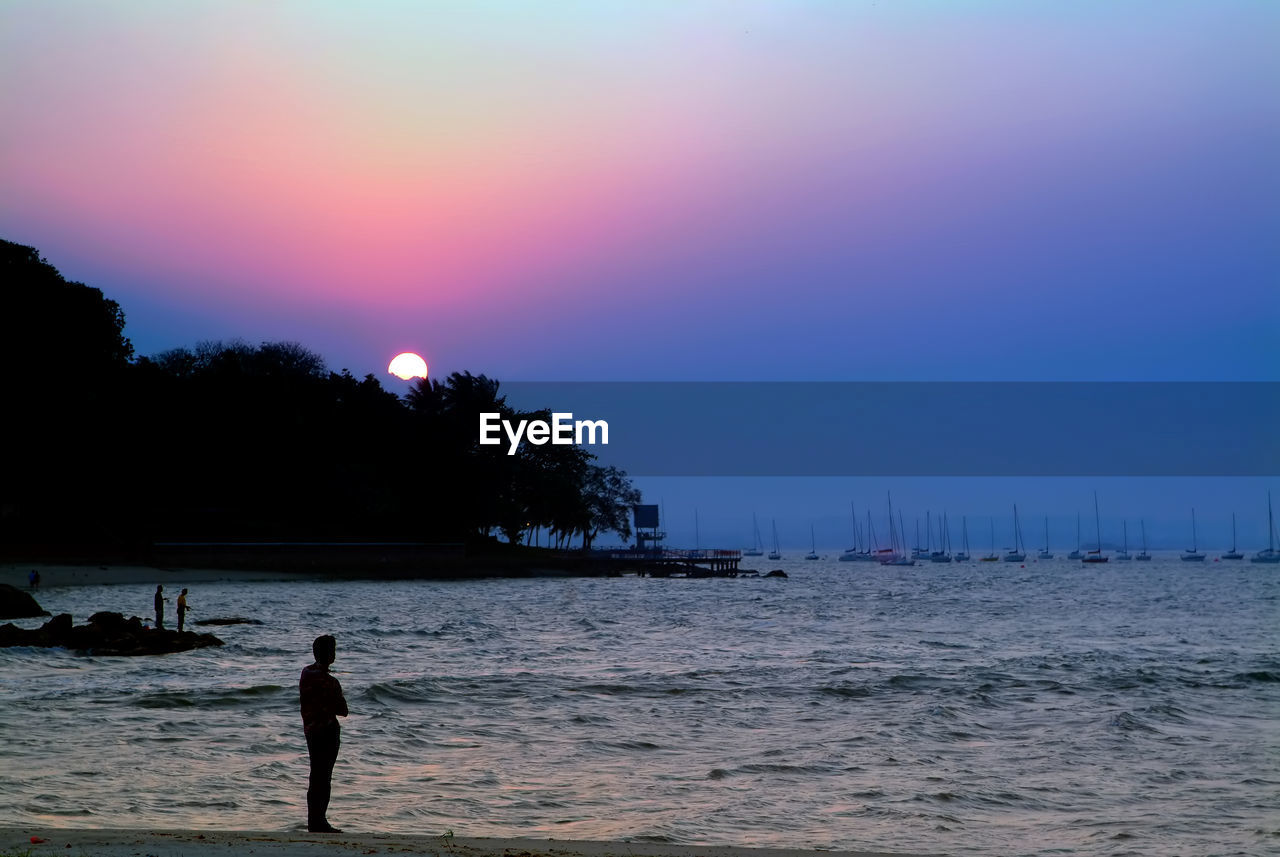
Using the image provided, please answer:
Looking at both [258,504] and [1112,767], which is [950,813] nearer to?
[1112,767]

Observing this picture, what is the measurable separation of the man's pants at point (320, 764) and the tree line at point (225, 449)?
224 feet

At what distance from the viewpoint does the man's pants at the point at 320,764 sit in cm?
1100

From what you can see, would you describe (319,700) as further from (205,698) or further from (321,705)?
(205,698)

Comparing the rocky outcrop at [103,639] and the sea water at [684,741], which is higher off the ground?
the rocky outcrop at [103,639]

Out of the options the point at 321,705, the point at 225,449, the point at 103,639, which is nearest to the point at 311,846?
the point at 321,705

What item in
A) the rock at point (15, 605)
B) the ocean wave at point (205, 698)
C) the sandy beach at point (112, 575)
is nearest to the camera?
the ocean wave at point (205, 698)

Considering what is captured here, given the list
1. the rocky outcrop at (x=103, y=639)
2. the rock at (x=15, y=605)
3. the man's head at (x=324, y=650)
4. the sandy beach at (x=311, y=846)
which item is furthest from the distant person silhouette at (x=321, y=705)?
the rock at (x=15, y=605)

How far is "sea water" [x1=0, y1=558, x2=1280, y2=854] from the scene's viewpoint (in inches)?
539

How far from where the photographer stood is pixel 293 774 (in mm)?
15922

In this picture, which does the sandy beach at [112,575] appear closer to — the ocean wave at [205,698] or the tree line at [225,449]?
the tree line at [225,449]

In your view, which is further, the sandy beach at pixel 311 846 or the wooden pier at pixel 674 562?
the wooden pier at pixel 674 562

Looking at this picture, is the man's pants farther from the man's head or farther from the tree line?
the tree line

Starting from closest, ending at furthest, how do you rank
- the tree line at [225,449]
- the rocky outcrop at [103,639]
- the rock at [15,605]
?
1. the rocky outcrop at [103,639]
2. the rock at [15,605]
3. the tree line at [225,449]

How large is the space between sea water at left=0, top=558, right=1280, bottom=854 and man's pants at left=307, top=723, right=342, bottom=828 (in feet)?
5.37
